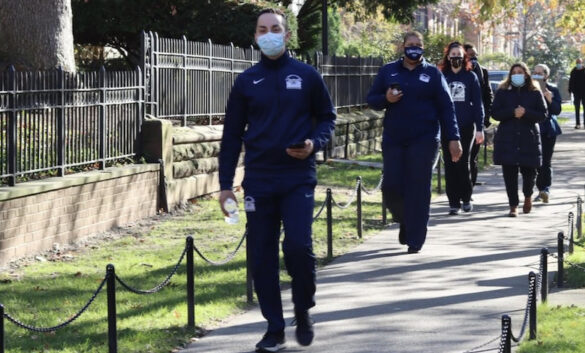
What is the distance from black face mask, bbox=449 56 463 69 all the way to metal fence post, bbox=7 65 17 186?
557 centimetres

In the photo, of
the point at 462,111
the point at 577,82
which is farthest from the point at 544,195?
the point at 577,82

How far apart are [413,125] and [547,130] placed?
572cm

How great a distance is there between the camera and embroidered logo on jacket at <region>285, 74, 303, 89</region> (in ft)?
24.1

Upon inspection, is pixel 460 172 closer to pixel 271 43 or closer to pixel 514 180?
pixel 514 180

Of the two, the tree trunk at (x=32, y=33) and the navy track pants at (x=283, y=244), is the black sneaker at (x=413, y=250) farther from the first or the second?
the tree trunk at (x=32, y=33)

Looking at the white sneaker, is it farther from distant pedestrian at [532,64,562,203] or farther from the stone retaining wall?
the stone retaining wall

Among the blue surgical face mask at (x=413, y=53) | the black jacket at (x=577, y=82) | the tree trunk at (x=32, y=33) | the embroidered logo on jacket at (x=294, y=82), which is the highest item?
the tree trunk at (x=32, y=33)

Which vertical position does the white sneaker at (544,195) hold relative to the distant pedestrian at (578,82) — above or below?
below

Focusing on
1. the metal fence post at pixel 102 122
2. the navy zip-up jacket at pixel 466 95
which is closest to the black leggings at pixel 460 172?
the navy zip-up jacket at pixel 466 95

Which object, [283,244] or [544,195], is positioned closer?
[283,244]

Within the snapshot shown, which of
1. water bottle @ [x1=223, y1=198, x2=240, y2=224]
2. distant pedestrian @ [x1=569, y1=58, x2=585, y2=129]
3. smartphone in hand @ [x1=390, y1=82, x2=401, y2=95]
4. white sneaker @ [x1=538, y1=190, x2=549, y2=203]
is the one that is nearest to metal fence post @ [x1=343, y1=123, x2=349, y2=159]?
white sneaker @ [x1=538, y1=190, x2=549, y2=203]

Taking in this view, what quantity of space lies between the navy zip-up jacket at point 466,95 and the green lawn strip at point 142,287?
1.57 meters

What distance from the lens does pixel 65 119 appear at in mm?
12828

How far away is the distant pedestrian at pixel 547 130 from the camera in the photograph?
16.3m
